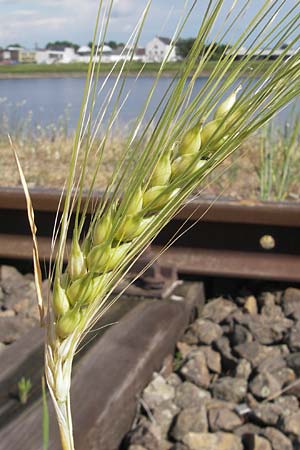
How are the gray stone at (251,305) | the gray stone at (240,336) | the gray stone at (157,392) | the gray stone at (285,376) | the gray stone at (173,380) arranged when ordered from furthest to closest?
the gray stone at (251,305), the gray stone at (240,336), the gray stone at (173,380), the gray stone at (285,376), the gray stone at (157,392)

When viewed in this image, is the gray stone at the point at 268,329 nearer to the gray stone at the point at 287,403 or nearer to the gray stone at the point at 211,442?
the gray stone at the point at 287,403

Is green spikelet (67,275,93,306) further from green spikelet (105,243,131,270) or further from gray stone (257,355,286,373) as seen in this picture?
gray stone (257,355,286,373)

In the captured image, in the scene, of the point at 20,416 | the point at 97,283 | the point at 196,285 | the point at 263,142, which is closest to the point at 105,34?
the point at 97,283

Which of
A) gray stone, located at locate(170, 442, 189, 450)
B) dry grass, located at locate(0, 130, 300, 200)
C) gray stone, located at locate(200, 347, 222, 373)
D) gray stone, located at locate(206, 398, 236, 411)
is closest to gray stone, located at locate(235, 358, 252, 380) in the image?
gray stone, located at locate(200, 347, 222, 373)

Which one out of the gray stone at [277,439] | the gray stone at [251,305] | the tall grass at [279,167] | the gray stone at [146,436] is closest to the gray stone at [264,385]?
the gray stone at [277,439]

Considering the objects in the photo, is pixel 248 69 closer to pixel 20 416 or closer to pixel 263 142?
Answer: pixel 20 416

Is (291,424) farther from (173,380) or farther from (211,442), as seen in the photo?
(173,380)

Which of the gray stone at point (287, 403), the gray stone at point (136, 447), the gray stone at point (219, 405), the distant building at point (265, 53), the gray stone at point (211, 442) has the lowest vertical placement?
the gray stone at point (136, 447)
